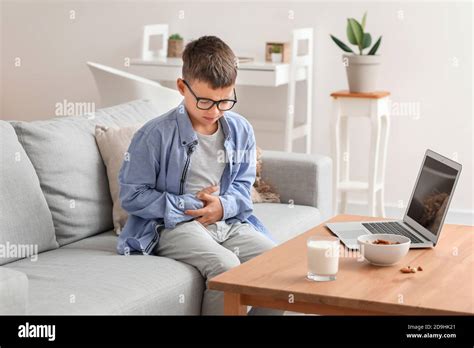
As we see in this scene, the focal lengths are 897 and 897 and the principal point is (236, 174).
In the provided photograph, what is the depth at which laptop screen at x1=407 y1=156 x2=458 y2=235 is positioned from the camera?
2.35 meters

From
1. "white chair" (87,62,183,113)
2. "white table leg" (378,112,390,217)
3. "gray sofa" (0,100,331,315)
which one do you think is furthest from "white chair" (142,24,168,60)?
"gray sofa" (0,100,331,315)

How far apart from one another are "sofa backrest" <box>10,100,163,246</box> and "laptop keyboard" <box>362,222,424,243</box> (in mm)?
882

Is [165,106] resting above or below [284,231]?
above

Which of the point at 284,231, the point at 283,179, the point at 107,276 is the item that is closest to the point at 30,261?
the point at 107,276

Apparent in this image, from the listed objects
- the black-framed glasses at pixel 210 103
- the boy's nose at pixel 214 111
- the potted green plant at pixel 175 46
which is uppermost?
the potted green plant at pixel 175 46

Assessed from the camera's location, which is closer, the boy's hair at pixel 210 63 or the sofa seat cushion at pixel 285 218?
the boy's hair at pixel 210 63

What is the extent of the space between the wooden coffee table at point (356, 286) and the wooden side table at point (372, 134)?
2.06 meters

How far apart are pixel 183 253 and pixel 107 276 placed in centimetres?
28

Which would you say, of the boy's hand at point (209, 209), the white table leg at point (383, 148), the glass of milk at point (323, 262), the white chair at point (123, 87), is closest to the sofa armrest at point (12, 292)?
the glass of milk at point (323, 262)

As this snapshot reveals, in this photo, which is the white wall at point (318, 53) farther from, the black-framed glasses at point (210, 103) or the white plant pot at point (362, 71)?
the black-framed glasses at point (210, 103)

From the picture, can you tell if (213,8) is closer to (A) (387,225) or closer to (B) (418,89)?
(B) (418,89)

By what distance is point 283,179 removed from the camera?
3375 millimetres

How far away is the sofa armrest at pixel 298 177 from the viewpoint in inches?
132

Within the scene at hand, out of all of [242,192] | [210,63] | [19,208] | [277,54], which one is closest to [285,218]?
[242,192]
